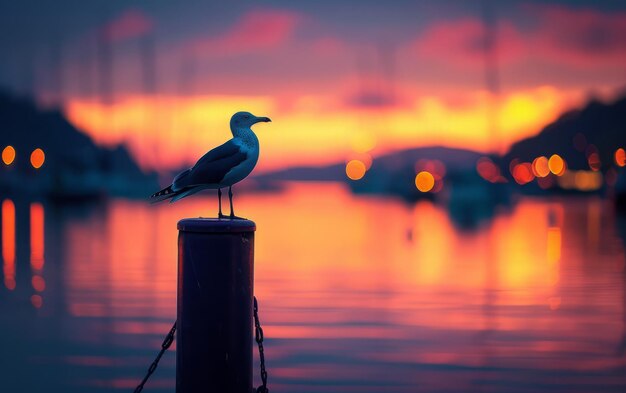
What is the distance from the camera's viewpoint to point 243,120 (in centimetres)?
641

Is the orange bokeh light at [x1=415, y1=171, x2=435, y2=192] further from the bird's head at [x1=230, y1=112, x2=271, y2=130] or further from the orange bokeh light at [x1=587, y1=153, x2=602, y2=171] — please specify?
the bird's head at [x1=230, y1=112, x2=271, y2=130]

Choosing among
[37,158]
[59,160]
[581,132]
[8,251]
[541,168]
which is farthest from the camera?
[581,132]

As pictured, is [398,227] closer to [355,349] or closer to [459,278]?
[459,278]

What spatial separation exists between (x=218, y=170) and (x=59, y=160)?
243 feet

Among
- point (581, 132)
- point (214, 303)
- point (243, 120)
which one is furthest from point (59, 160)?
point (581, 132)

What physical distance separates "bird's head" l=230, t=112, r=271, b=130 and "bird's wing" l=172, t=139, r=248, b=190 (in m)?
0.20

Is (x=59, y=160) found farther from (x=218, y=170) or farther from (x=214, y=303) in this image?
(x=214, y=303)

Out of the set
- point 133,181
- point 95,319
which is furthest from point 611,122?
point 95,319

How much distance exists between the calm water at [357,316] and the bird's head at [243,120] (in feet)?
8.85

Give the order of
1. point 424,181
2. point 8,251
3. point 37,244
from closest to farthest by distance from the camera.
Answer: point 8,251, point 37,244, point 424,181

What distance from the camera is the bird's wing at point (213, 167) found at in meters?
6.19

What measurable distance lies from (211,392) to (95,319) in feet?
21.6

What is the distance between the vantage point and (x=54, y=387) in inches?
318

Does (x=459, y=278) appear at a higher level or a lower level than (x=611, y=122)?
lower
